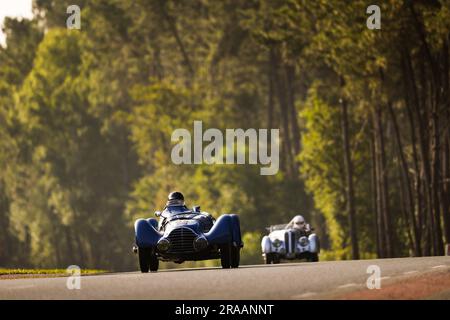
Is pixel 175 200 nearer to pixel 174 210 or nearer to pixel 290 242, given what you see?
pixel 174 210

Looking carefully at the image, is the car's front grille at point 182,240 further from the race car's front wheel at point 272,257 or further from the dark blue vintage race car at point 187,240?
the race car's front wheel at point 272,257

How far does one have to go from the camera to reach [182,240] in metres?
25.9

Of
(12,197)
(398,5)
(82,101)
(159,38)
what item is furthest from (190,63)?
(398,5)

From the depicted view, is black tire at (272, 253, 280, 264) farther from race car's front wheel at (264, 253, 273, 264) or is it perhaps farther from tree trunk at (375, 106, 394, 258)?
tree trunk at (375, 106, 394, 258)

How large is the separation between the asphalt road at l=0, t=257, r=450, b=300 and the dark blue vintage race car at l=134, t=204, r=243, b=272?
8.81 feet

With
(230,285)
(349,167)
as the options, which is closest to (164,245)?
(230,285)

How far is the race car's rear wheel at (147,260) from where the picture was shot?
2628 cm

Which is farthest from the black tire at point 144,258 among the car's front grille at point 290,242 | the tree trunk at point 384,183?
the tree trunk at point 384,183

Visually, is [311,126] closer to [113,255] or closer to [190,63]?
[190,63]

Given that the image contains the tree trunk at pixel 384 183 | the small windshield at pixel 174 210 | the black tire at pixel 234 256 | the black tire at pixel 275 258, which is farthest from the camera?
the tree trunk at pixel 384 183

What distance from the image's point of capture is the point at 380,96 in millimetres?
53906

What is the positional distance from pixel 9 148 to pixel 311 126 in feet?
122

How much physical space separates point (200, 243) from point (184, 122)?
6331 cm

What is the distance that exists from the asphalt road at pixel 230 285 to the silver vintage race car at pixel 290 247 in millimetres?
12971
